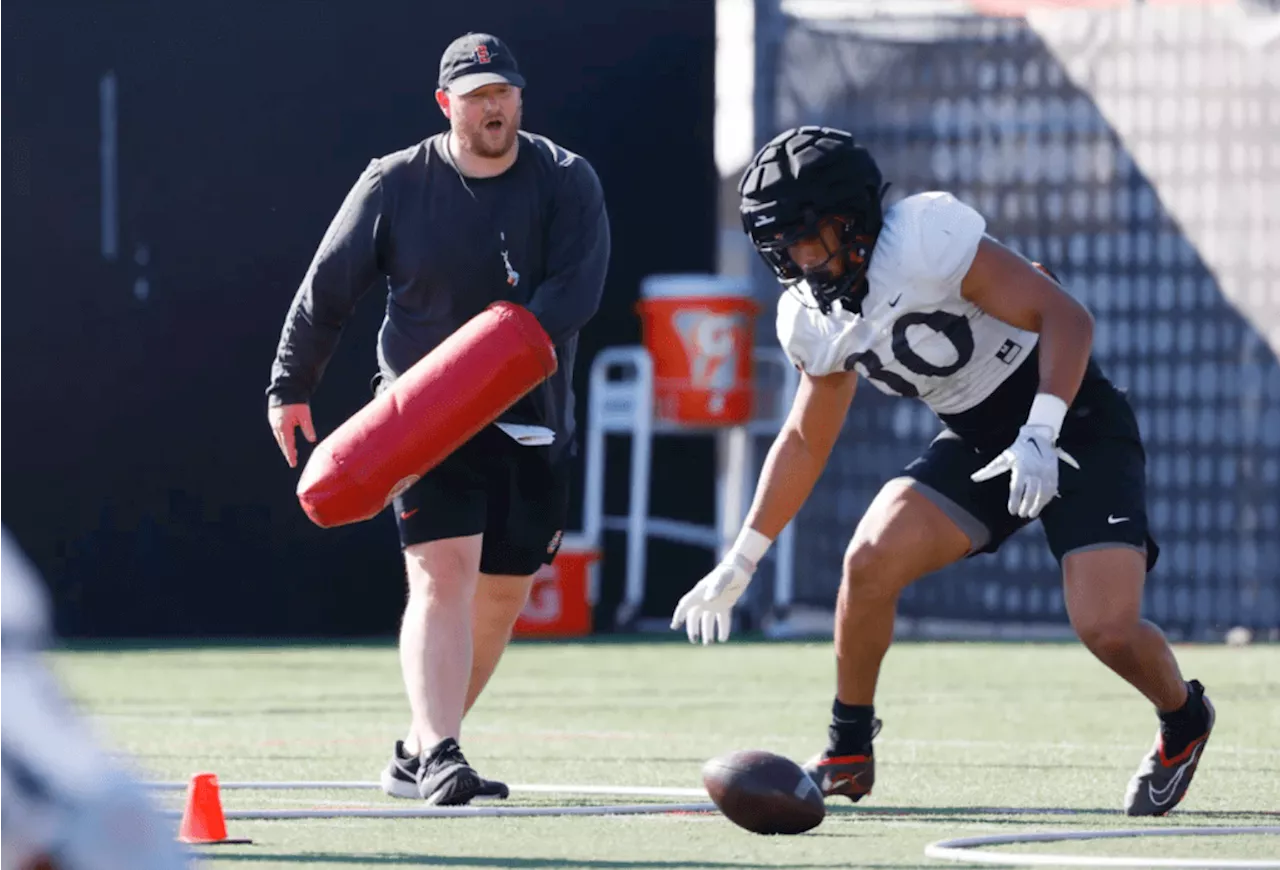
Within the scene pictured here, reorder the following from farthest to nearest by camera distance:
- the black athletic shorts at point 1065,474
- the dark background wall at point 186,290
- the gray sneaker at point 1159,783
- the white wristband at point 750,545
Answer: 1. the dark background wall at point 186,290
2. the white wristband at point 750,545
3. the black athletic shorts at point 1065,474
4. the gray sneaker at point 1159,783

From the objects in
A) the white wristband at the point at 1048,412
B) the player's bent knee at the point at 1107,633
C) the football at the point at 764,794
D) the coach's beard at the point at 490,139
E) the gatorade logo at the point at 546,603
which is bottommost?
the gatorade logo at the point at 546,603

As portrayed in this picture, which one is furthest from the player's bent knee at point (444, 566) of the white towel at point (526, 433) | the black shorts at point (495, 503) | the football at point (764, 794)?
the football at point (764, 794)

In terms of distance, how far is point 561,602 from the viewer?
12.8 m

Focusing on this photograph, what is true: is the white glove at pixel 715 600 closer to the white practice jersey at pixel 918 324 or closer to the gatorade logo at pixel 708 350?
the white practice jersey at pixel 918 324

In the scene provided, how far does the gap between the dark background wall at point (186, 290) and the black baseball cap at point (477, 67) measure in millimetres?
6871

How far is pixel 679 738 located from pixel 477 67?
243 cm

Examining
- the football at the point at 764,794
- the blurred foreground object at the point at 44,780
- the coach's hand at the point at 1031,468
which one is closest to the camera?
the blurred foreground object at the point at 44,780

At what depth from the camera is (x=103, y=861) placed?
74.5 inches

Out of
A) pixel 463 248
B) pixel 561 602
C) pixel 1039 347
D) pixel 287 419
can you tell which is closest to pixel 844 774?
pixel 1039 347

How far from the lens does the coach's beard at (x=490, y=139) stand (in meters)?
5.77

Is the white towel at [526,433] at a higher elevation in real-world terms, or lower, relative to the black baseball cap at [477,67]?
lower

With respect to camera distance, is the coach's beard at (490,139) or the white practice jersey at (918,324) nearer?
the white practice jersey at (918,324)

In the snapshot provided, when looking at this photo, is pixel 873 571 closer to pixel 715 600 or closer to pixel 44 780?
pixel 715 600

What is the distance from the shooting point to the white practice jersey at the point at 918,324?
5.14 metres
